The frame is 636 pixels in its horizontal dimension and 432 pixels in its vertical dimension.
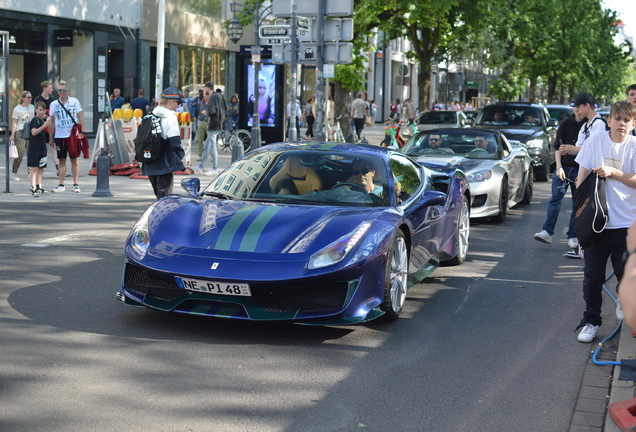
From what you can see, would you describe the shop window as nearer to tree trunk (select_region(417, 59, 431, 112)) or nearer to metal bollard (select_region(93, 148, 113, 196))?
tree trunk (select_region(417, 59, 431, 112))

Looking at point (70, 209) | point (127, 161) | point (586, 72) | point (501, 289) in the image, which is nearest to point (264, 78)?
point (127, 161)

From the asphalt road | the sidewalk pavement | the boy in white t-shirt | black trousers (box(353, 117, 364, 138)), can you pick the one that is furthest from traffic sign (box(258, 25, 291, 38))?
black trousers (box(353, 117, 364, 138))

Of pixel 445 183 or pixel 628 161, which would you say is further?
pixel 445 183

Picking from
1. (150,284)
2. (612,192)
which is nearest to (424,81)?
(612,192)

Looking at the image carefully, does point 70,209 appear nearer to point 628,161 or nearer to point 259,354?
point 259,354

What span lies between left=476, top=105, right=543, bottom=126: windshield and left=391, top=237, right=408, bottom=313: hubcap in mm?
15476

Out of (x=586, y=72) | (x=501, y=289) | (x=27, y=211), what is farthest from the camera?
(x=586, y=72)

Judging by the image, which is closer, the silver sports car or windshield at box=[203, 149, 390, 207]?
windshield at box=[203, 149, 390, 207]

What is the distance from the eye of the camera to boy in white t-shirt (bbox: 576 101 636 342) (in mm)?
6312

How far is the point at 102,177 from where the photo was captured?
14812mm

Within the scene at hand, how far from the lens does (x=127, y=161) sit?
763 inches

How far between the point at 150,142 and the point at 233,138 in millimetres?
15215

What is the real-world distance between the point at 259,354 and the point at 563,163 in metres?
5.84

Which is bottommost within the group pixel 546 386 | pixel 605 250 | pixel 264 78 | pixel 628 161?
pixel 546 386
